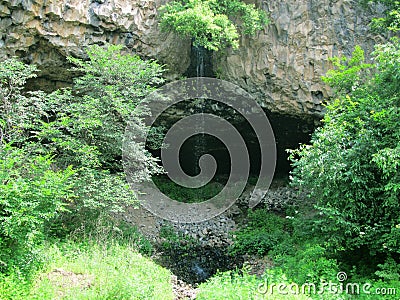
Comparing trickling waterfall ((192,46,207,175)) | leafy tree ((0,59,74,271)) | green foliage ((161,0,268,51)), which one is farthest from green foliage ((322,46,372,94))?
leafy tree ((0,59,74,271))

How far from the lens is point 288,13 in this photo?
9031 mm

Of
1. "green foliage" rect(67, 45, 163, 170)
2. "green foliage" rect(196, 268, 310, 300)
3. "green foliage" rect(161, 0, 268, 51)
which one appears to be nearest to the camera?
"green foliage" rect(196, 268, 310, 300)

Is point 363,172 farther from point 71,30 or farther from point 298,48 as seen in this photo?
point 71,30

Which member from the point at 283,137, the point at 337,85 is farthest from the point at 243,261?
the point at 283,137

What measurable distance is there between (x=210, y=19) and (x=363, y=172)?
174 inches

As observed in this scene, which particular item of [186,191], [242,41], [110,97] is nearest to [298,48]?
[242,41]

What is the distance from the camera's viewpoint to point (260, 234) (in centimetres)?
841

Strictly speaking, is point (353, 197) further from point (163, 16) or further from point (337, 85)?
point (163, 16)

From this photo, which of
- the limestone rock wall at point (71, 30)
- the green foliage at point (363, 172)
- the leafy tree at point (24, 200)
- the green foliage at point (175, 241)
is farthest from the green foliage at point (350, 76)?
the leafy tree at point (24, 200)

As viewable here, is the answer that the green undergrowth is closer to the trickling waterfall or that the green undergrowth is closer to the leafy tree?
the leafy tree

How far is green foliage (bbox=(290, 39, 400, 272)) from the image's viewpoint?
5.27 meters

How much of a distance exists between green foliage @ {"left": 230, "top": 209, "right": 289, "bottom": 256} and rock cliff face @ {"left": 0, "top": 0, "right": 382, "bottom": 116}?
274 centimetres

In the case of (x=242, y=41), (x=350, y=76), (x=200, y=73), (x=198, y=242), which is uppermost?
(x=242, y=41)

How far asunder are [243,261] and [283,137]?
15.6 ft
